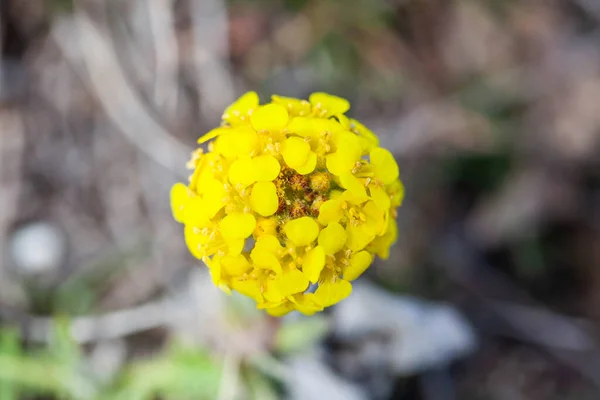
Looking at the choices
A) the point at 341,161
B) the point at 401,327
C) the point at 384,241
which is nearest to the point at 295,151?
the point at 341,161

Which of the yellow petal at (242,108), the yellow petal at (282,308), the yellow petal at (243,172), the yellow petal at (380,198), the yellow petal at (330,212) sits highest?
the yellow petal at (242,108)

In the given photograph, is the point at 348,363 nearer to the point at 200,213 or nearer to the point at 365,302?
the point at 365,302

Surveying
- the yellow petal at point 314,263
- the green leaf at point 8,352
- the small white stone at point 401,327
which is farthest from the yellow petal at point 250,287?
the green leaf at point 8,352

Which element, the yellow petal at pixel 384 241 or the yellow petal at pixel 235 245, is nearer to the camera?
the yellow petal at pixel 235 245

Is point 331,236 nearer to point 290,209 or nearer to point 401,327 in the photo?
point 290,209

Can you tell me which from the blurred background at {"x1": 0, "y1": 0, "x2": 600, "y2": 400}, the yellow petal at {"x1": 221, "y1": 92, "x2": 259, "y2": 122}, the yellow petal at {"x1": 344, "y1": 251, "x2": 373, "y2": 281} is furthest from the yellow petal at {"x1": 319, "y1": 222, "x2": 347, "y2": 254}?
the blurred background at {"x1": 0, "y1": 0, "x2": 600, "y2": 400}

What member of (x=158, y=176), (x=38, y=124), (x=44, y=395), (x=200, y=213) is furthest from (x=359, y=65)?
(x=44, y=395)

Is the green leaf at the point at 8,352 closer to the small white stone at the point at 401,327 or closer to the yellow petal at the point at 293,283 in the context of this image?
the small white stone at the point at 401,327
